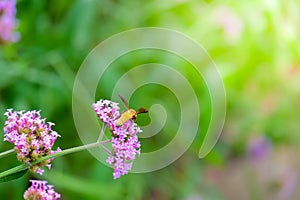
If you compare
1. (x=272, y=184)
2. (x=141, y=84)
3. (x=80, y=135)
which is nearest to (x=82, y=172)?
(x=80, y=135)

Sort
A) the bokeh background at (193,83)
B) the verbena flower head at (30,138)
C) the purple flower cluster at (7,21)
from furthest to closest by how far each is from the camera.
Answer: the bokeh background at (193,83), the purple flower cluster at (7,21), the verbena flower head at (30,138)

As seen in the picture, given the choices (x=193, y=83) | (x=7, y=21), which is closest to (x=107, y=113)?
(x=7, y=21)

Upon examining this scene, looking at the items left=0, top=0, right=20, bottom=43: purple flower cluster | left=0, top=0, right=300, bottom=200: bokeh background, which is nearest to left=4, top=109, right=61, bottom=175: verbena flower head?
left=0, top=0, right=20, bottom=43: purple flower cluster

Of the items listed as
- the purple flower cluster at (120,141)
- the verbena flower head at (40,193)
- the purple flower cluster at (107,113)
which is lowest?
the verbena flower head at (40,193)

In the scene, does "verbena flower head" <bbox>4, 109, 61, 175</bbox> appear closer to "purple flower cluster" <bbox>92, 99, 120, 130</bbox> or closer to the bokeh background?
"purple flower cluster" <bbox>92, 99, 120, 130</bbox>

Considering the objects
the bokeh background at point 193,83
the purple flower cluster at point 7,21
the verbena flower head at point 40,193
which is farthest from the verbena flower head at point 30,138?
the bokeh background at point 193,83

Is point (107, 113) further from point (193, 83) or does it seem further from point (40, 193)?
point (193, 83)

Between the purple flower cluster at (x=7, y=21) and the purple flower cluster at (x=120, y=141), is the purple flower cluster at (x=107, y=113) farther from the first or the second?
the purple flower cluster at (x=7, y=21)
